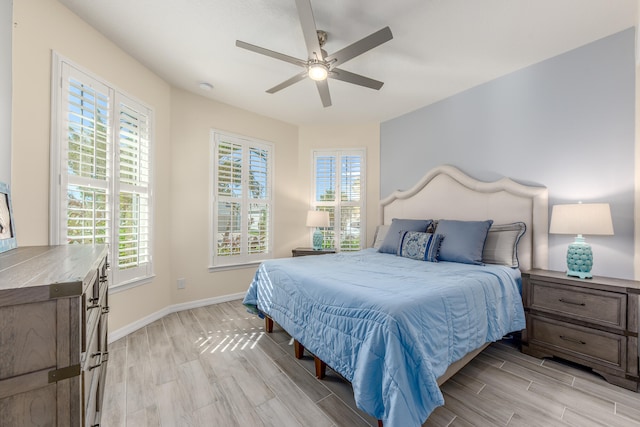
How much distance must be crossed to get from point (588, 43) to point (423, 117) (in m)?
1.67

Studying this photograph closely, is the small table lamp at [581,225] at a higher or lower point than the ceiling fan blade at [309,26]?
lower

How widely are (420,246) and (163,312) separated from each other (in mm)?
3084

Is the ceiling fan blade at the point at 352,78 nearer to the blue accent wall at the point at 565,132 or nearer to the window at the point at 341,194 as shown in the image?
the blue accent wall at the point at 565,132

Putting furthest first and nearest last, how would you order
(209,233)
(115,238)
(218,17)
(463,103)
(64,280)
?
(209,233), (463,103), (115,238), (218,17), (64,280)

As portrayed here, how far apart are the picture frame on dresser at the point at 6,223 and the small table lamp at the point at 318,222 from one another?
120 inches

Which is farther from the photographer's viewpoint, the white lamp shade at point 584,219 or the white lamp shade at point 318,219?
the white lamp shade at point 318,219

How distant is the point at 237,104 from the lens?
3736mm

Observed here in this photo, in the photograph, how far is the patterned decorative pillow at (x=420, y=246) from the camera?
9.04 ft

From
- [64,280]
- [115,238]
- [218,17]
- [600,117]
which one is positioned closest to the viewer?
[64,280]

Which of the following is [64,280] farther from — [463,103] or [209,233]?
[463,103]

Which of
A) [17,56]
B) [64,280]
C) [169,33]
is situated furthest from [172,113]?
[64,280]

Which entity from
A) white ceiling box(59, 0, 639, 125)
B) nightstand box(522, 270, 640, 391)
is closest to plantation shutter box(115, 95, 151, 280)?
white ceiling box(59, 0, 639, 125)

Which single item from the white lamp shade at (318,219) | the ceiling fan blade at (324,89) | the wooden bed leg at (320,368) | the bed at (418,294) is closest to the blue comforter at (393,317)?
the bed at (418,294)

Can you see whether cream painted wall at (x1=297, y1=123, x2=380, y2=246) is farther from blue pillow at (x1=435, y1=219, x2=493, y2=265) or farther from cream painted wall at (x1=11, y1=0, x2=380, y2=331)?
blue pillow at (x1=435, y1=219, x2=493, y2=265)
